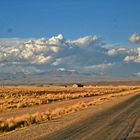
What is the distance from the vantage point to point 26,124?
23844 mm

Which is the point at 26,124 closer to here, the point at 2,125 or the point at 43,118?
the point at 2,125

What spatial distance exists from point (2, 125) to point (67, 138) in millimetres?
7996

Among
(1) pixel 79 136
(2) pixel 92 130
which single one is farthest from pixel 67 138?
(2) pixel 92 130

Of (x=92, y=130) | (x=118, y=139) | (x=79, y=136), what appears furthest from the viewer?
(x=92, y=130)

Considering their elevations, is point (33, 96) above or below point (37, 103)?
above

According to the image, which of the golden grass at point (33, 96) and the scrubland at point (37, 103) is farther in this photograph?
the golden grass at point (33, 96)

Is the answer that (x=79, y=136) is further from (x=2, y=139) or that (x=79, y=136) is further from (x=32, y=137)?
(x=2, y=139)

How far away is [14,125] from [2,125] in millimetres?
635

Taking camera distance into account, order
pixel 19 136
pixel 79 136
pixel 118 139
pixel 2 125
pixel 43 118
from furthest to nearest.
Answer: pixel 43 118 < pixel 2 125 < pixel 19 136 < pixel 79 136 < pixel 118 139

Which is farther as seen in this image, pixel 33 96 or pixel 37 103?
pixel 33 96

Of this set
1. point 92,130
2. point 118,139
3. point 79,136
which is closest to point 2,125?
point 92,130

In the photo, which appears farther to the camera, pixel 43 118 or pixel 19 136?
pixel 43 118

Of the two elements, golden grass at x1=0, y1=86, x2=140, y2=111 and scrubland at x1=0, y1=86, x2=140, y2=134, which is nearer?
scrubland at x1=0, y1=86, x2=140, y2=134

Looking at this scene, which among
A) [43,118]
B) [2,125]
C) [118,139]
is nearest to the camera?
[118,139]
